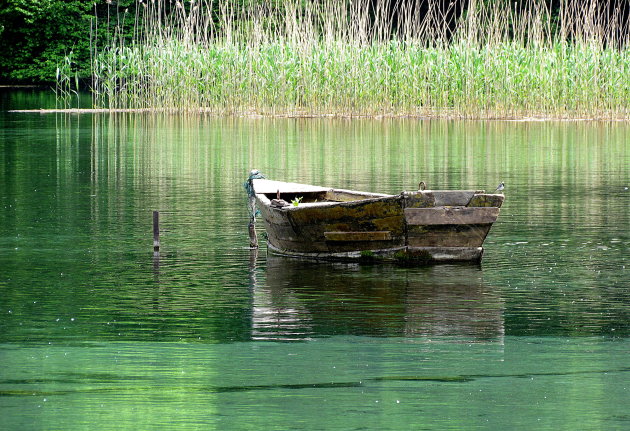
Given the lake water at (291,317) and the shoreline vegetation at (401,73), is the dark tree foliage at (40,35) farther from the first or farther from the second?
the lake water at (291,317)

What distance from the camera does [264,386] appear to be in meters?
8.07

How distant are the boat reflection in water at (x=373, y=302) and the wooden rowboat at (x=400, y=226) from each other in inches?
8.4

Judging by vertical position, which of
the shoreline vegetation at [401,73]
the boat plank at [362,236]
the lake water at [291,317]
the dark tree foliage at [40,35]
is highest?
the dark tree foliage at [40,35]

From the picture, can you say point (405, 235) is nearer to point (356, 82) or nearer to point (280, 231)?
point (280, 231)

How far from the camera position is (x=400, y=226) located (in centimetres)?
1282

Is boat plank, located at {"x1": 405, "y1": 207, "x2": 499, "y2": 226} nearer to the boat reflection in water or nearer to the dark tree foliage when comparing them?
the boat reflection in water

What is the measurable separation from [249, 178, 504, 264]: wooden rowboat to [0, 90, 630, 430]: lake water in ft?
0.83

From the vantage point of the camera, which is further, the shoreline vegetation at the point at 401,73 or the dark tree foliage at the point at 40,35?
the dark tree foliage at the point at 40,35

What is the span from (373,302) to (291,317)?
0.90m

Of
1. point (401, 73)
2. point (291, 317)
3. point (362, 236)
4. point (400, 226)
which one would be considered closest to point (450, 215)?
point (400, 226)

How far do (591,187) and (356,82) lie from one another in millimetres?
14888

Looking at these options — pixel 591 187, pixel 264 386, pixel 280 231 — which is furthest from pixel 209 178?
pixel 264 386

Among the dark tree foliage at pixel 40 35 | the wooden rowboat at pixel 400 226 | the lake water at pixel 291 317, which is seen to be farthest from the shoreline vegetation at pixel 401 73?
the dark tree foliage at pixel 40 35

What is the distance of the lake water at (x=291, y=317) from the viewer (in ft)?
25.0
